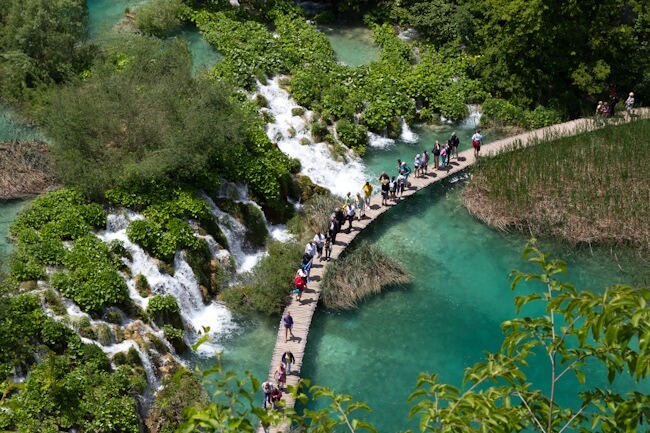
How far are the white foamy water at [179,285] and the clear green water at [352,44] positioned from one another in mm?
16722

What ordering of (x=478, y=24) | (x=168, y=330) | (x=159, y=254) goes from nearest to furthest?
1. (x=168, y=330)
2. (x=159, y=254)
3. (x=478, y=24)

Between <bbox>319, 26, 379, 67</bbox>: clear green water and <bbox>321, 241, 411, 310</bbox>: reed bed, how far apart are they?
47.2 ft

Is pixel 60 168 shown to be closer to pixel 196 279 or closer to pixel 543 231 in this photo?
pixel 196 279

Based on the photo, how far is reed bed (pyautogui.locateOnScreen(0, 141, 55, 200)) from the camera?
26078mm

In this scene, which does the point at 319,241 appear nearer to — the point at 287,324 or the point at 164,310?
the point at 287,324

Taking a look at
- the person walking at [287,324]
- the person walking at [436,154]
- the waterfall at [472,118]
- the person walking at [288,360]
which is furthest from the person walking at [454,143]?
the person walking at [288,360]

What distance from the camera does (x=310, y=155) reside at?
31.7m

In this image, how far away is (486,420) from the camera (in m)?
9.59

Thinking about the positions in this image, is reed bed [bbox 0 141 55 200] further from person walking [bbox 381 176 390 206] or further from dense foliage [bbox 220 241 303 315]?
person walking [bbox 381 176 390 206]

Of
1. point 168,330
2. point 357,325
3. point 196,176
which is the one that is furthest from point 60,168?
point 357,325

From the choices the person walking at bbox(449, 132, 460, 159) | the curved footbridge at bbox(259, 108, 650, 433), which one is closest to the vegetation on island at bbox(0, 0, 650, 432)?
the curved footbridge at bbox(259, 108, 650, 433)

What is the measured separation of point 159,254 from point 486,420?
16679 mm

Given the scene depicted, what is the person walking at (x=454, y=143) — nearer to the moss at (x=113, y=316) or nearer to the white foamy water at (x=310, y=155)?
the white foamy water at (x=310, y=155)

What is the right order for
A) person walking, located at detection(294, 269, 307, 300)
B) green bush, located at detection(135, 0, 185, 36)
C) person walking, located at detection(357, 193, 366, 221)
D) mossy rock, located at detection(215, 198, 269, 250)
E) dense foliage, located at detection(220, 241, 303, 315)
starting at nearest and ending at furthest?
1. person walking, located at detection(294, 269, 307, 300)
2. dense foliage, located at detection(220, 241, 303, 315)
3. mossy rock, located at detection(215, 198, 269, 250)
4. person walking, located at detection(357, 193, 366, 221)
5. green bush, located at detection(135, 0, 185, 36)
